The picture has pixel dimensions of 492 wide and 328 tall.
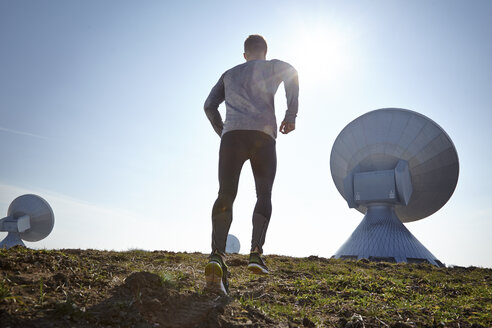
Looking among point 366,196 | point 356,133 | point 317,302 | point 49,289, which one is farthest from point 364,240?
point 49,289

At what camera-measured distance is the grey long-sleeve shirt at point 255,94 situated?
130 inches

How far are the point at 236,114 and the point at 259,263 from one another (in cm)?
147

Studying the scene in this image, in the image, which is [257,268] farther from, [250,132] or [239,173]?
[250,132]

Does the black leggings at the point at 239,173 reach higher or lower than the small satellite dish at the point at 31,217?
lower

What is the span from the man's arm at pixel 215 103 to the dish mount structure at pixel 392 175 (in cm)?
1962

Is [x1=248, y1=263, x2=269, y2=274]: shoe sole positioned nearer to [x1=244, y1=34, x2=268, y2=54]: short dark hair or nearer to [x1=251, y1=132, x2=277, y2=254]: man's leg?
[x1=251, y1=132, x2=277, y2=254]: man's leg

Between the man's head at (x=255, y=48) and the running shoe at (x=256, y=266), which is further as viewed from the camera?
the man's head at (x=255, y=48)

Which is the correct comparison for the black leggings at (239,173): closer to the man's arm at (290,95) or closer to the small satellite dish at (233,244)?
the man's arm at (290,95)

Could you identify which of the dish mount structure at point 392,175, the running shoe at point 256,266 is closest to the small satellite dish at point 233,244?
the dish mount structure at point 392,175

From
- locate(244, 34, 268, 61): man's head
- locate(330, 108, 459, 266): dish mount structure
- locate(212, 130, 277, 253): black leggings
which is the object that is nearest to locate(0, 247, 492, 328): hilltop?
locate(212, 130, 277, 253): black leggings

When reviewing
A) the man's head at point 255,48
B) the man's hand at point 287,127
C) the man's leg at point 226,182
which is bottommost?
the man's leg at point 226,182

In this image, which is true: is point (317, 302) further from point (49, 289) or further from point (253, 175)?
point (49, 289)

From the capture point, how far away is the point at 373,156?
2283 centimetres

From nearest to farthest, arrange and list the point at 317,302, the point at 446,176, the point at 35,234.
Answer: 1. the point at 317,302
2. the point at 446,176
3. the point at 35,234
